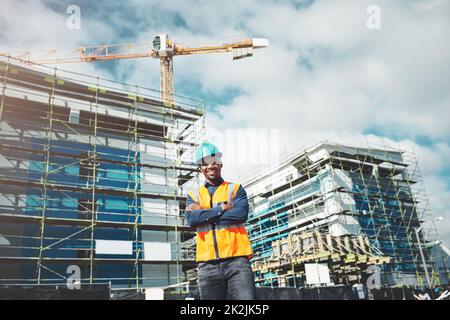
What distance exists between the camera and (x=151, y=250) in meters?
20.8

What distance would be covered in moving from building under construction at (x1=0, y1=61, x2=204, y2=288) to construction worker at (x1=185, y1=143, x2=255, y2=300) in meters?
16.3

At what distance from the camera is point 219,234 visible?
107 inches

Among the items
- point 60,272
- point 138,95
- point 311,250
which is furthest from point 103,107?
point 311,250

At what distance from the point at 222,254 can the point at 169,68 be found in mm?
36734

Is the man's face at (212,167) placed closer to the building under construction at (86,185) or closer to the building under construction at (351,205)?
the building under construction at (86,185)

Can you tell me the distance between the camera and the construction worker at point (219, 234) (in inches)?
102

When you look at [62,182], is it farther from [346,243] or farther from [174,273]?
[346,243]

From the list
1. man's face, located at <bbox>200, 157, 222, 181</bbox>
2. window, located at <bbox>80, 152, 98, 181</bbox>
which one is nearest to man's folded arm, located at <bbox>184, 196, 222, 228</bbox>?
man's face, located at <bbox>200, 157, 222, 181</bbox>

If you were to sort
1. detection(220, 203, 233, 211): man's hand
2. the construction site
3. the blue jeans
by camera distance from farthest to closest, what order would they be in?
the construction site, detection(220, 203, 233, 211): man's hand, the blue jeans

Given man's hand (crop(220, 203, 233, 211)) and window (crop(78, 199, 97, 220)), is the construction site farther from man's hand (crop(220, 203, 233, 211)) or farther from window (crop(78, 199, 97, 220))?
man's hand (crop(220, 203, 233, 211))

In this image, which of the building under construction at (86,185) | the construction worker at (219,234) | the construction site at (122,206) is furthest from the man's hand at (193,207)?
the building under construction at (86,185)

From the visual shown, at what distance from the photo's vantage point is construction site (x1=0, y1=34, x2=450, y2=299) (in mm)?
18141

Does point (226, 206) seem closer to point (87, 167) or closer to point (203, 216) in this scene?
point (203, 216)

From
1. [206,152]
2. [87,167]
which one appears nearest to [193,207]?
[206,152]
